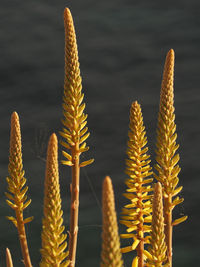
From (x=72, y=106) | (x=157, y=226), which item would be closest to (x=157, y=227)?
(x=157, y=226)

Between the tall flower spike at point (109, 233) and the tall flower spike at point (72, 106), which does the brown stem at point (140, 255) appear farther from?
the tall flower spike at point (109, 233)

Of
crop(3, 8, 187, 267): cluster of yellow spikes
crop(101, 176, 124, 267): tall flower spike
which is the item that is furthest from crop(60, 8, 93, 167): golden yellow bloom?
crop(101, 176, 124, 267): tall flower spike

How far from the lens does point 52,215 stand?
1.00 feet

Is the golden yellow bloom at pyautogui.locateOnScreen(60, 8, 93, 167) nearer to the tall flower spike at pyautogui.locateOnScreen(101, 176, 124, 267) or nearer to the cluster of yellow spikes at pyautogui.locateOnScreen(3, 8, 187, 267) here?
the cluster of yellow spikes at pyautogui.locateOnScreen(3, 8, 187, 267)

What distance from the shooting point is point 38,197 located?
3.72 feet

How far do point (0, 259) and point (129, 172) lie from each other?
654mm

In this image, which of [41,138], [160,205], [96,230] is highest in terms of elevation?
[41,138]

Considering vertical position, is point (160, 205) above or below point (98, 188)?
below

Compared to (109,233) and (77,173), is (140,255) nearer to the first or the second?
(77,173)

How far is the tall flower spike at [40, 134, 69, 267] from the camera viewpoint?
0.31 meters

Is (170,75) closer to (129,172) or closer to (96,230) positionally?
(129,172)

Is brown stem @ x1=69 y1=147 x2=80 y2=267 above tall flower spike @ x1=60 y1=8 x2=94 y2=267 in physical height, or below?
below

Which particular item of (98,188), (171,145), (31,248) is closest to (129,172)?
(171,145)

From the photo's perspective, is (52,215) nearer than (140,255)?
Yes
